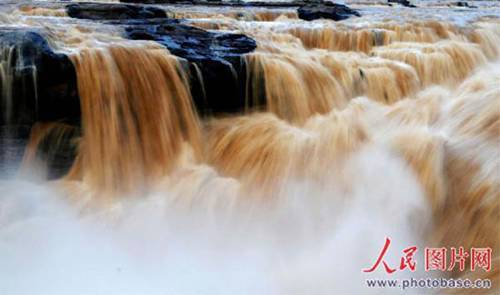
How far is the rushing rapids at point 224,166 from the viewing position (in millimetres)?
3643

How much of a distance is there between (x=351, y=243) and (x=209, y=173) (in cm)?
158

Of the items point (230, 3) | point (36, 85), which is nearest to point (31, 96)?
point (36, 85)

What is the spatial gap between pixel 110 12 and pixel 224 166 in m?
4.63

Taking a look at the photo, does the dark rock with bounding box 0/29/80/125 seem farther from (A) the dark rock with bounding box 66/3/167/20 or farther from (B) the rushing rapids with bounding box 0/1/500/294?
(A) the dark rock with bounding box 66/3/167/20

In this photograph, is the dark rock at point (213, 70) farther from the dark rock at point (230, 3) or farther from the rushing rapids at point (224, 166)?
the dark rock at point (230, 3)

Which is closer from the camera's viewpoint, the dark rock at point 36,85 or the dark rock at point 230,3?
the dark rock at point 36,85

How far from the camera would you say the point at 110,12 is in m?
7.91

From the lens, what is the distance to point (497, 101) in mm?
4742

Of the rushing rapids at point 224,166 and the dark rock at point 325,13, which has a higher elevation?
the dark rock at point 325,13

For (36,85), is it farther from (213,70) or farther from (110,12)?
(110,12)

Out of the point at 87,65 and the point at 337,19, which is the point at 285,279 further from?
the point at 337,19

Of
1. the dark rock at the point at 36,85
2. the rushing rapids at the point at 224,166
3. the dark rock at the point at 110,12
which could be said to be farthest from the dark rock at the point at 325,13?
the dark rock at the point at 36,85

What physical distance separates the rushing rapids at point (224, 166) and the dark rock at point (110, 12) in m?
1.85

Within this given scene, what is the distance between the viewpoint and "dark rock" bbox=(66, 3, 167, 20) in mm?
7703
